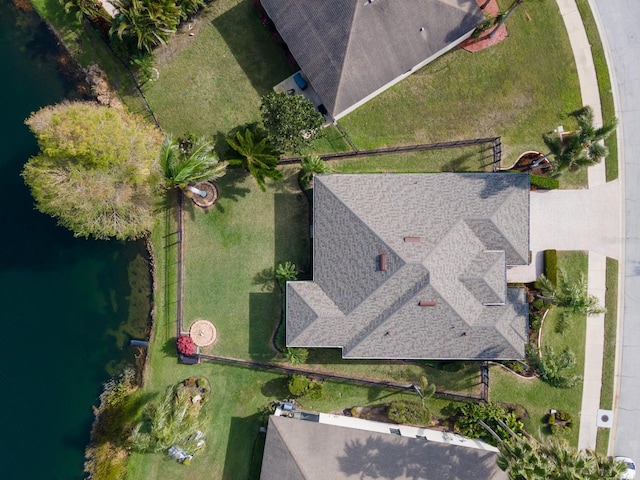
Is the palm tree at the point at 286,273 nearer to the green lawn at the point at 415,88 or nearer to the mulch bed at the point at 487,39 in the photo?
the green lawn at the point at 415,88

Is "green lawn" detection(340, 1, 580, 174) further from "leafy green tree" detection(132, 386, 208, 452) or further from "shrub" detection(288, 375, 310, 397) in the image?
"leafy green tree" detection(132, 386, 208, 452)

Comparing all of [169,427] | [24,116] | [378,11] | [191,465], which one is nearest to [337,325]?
[169,427]

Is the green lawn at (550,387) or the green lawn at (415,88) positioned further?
the green lawn at (550,387)

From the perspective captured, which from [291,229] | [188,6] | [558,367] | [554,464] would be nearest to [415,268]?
[291,229]

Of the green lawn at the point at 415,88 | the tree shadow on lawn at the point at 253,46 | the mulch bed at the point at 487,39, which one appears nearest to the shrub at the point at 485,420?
the green lawn at the point at 415,88

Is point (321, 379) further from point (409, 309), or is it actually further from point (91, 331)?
point (91, 331)

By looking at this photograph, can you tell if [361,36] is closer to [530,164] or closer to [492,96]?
[492,96]
